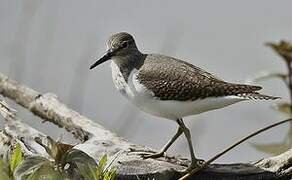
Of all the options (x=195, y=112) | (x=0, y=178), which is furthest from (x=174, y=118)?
(x=0, y=178)

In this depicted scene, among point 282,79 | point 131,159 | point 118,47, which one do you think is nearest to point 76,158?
point 131,159

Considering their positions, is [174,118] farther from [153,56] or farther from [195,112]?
[153,56]

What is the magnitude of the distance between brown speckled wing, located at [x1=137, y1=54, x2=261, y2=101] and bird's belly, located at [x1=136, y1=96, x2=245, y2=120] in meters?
0.02

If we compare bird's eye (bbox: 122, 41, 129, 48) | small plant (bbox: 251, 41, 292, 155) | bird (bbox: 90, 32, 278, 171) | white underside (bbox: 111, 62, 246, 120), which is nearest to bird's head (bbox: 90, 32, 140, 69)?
bird's eye (bbox: 122, 41, 129, 48)

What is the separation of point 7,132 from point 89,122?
0.50 metres

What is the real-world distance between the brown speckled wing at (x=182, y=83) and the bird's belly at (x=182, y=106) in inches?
0.6

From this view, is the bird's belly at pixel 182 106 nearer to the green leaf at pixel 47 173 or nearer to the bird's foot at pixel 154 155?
the bird's foot at pixel 154 155

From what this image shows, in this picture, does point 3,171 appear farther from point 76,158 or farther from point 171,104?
point 171,104

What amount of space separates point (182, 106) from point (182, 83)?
86 millimetres

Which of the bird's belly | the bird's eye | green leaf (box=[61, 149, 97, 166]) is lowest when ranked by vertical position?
the bird's belly

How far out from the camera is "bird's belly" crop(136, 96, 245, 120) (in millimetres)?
2953

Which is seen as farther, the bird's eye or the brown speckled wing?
the bird's eye

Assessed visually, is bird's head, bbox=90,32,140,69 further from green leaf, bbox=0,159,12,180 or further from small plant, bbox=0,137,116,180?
Result: green leaf, bbox=0,159,12,180

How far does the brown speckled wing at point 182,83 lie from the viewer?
9.73ft
